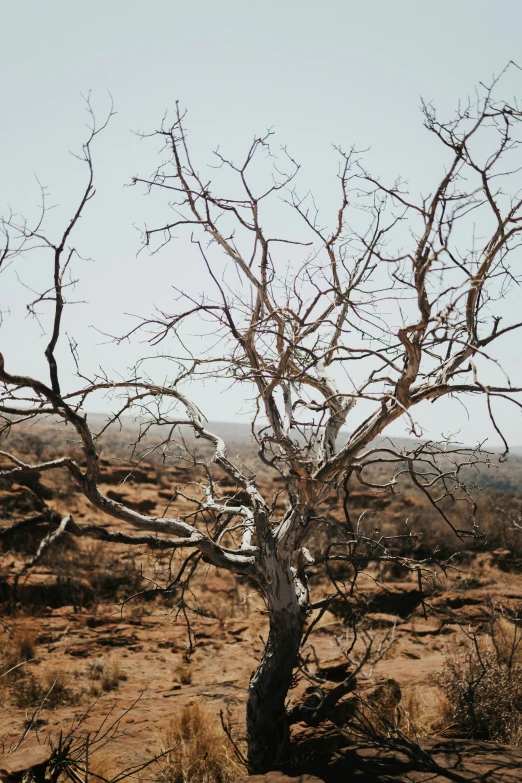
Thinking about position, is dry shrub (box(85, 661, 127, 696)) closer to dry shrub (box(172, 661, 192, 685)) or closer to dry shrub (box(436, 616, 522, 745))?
dry shrub (box(172, 661, 192, 685))

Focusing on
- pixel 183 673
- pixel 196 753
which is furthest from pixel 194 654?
pixel 196 753

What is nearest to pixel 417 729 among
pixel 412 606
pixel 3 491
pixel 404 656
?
pixel 404 656

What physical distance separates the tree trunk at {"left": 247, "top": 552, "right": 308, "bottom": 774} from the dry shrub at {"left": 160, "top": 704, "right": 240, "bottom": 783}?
0.63 meters

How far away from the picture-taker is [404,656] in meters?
10.8

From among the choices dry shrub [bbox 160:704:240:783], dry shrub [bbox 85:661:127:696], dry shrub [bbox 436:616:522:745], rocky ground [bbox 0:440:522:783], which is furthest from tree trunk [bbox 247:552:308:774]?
dry shrub [bbox 85:661:127:696]

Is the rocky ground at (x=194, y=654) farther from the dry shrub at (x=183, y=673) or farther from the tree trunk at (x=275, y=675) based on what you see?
the tree trunk at (x=275, y=675)

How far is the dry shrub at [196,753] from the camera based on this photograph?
5.93 meters

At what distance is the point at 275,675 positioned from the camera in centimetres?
551

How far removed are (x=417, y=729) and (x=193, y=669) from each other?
202 inches

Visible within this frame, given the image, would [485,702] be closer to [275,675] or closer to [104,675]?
[275,675]

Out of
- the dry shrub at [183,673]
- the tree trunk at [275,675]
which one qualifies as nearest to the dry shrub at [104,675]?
the dry shrub at [183,673]

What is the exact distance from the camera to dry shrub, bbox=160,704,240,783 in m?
5.93

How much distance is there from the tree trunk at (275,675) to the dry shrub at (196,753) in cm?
63

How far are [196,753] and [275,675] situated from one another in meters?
1.62
